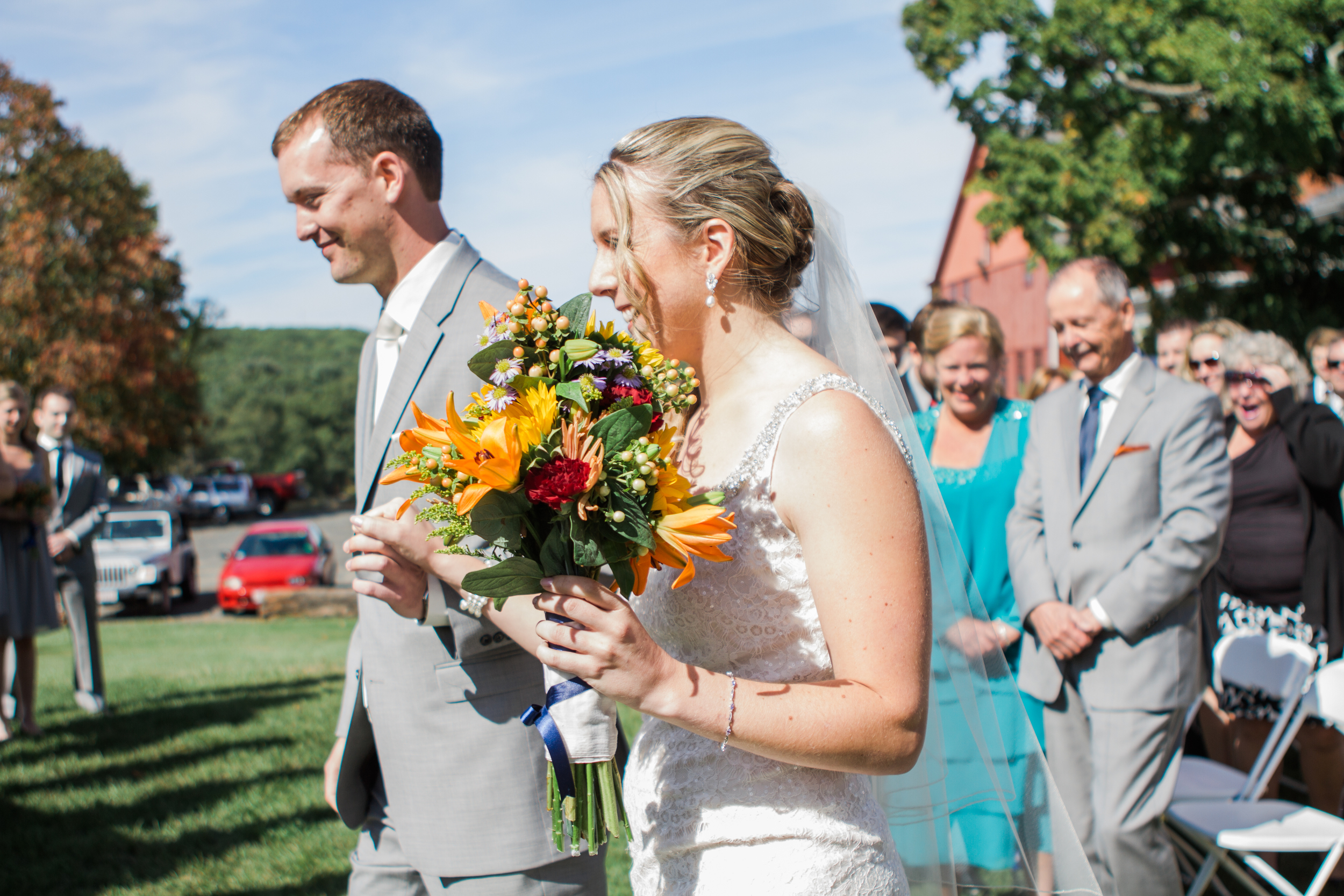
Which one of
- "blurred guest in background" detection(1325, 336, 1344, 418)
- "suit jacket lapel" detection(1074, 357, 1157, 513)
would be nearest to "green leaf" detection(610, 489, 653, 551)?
"suit jacket lapel" detection(1074, 357, 1157, 513)

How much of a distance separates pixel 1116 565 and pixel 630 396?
2.97 metres

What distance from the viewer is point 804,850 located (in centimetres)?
179

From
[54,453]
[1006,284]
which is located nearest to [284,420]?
[1006,284]

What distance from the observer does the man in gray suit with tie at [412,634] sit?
236 centimetres

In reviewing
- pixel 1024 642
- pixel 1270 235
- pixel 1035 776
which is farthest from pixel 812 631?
pixel 1270 235

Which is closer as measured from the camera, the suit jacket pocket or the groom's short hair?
the suit jacket pocket

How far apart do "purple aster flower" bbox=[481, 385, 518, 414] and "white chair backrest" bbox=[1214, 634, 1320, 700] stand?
4505 millimetres

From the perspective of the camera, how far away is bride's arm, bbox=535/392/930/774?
159cm

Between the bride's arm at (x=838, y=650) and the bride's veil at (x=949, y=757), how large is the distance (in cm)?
45

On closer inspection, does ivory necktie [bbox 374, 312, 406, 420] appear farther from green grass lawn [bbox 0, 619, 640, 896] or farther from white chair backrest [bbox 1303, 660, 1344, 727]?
white chair backrest [bbox 1303, 660, 1344, 727]

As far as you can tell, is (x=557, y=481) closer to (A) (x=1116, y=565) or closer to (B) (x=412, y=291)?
(B) (x=412, y=291)

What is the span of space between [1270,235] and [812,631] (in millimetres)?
20173

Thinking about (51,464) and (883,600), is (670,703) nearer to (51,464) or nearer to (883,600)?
(883,600)

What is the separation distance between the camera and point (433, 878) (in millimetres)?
2418
